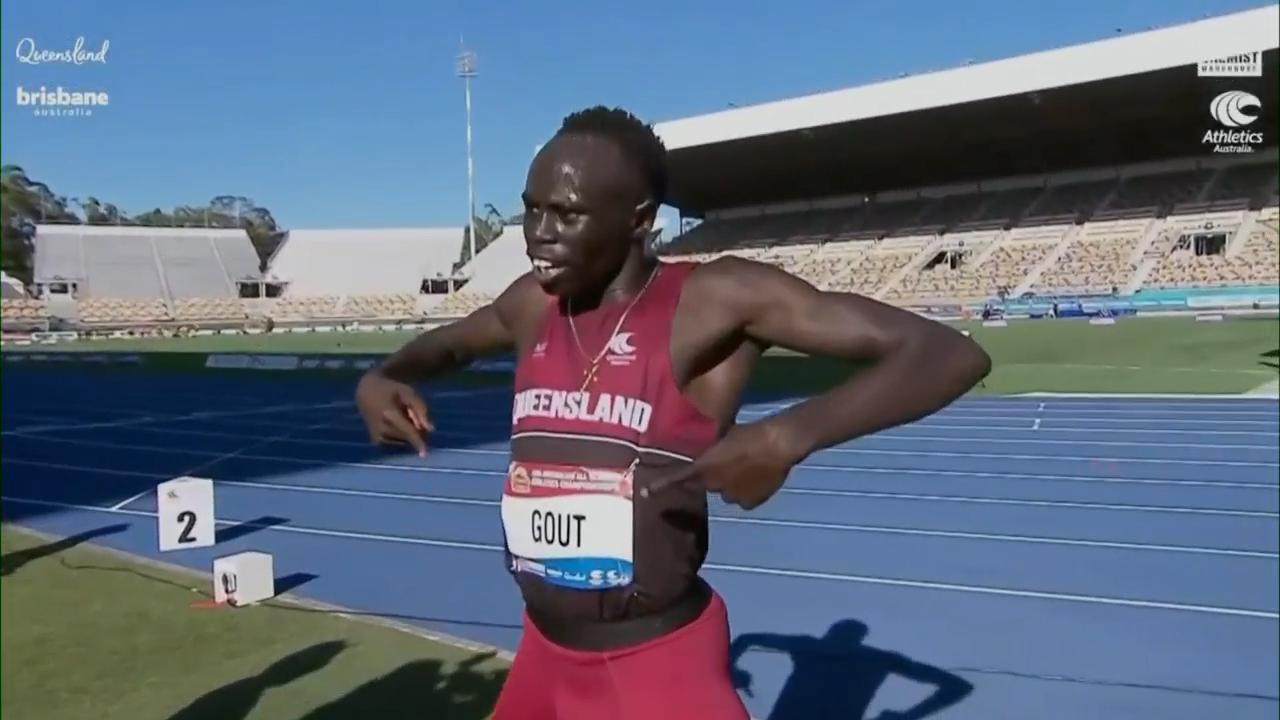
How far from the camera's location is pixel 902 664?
4.37m

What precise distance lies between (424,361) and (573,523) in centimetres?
61

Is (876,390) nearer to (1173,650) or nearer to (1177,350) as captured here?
(1173,650)

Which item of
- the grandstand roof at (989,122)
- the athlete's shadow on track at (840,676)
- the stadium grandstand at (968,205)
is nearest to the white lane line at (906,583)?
the athlete's shadow on track at (840,676)

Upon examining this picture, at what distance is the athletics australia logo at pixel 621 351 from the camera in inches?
66.1

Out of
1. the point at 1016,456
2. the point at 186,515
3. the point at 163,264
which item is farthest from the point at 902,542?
the point at 163,264

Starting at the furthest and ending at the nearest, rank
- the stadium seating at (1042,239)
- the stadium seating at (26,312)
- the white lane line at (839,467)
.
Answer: the stadium seating at (26,312) < the stadium seating at (1042,239) < the white lane line at (839,467)

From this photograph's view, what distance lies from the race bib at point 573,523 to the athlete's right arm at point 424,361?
0.93 ft

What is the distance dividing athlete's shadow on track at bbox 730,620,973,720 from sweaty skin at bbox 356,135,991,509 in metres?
2.43

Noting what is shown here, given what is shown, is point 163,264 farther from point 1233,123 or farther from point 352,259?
point 1233,123

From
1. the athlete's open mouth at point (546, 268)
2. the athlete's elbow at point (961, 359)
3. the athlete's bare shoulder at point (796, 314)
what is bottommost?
the athlete's elbow at point (961, 359)

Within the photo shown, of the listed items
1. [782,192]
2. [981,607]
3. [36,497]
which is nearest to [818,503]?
[981,607]

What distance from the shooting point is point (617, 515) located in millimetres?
1651

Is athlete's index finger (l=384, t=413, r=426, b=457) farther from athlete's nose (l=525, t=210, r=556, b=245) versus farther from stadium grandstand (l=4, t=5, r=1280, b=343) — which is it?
stadium grandstand (l=4, t=5, r=1280, b=343)

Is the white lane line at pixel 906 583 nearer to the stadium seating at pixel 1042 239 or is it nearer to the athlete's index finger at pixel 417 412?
the athlete's index finger at pixel 417 412
